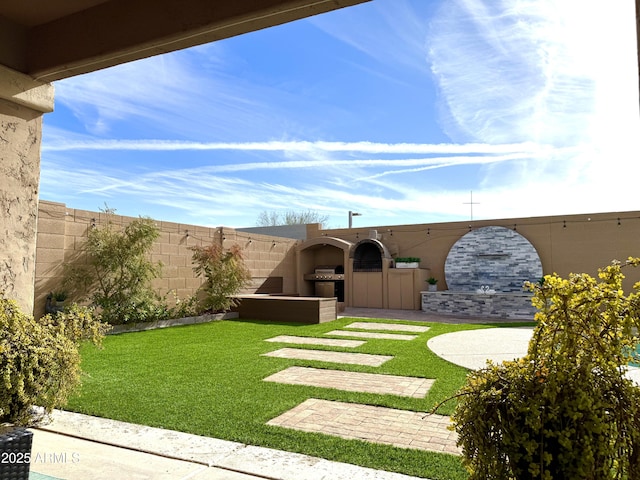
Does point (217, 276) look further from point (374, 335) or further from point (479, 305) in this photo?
point (479, 305)

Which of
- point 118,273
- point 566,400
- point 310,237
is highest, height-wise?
point 310,237

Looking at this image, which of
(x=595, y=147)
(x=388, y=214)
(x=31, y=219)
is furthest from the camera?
(x=388, y=214)

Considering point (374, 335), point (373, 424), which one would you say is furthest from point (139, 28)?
point (374, 335)

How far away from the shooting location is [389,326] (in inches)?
424

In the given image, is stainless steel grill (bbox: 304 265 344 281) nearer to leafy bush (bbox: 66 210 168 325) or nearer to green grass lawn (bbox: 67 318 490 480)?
leafy bush (bbox: 66 210 168 325)

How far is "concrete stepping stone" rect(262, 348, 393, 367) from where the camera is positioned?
20.8 ft

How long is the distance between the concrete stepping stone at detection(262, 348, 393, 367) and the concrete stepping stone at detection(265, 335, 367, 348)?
0.73 meters

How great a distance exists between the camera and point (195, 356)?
6.59 m

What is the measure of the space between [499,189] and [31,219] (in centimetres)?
1764

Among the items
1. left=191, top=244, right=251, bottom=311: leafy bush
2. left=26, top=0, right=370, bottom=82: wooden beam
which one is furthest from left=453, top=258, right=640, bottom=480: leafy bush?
left=191, top=244, right=251, bottom=311: leafy bush

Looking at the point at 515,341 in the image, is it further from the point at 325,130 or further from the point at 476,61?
the point at 325,130

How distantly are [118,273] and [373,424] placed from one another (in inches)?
322

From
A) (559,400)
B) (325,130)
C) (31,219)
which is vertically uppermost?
(325,130)

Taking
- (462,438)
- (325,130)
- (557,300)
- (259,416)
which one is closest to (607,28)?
(557,300)
